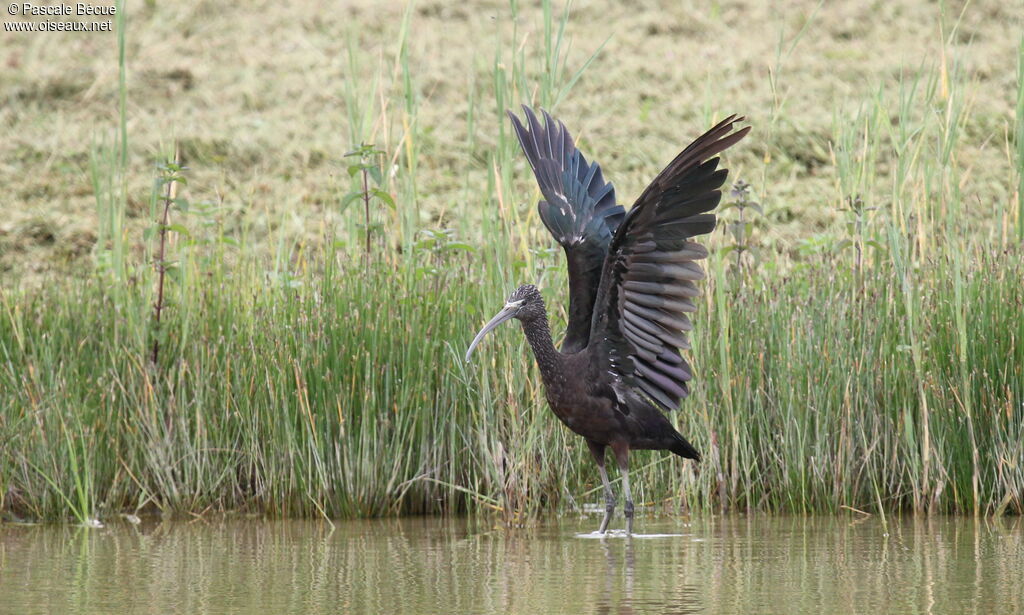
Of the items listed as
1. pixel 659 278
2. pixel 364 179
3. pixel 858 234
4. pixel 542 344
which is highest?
pixel 364 179

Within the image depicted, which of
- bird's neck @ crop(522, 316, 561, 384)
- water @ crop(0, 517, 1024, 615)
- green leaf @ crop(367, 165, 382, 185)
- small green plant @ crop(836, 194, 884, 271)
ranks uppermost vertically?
green leaf @ crop(367, 165, 382, 185)

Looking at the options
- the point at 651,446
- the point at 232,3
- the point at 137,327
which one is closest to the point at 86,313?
the point at 137,327

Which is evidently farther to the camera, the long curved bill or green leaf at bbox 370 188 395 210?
green leaf at bbox 370 188 395 210

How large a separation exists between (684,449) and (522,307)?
0.91 metres

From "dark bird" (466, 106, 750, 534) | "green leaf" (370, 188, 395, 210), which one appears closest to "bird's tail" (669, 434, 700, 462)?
"dark bird" (466, 106, 750, 534)

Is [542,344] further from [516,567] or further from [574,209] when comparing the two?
[516,567]

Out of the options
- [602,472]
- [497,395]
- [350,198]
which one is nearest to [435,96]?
[350,198]

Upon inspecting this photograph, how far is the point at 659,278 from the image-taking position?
5.54 metres

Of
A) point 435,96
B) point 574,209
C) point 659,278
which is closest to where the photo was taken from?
point 659,278

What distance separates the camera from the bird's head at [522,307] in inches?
222

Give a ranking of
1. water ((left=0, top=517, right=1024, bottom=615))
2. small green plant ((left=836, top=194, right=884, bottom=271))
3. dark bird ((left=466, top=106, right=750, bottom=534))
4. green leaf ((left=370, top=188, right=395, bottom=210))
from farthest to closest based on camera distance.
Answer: green leaf ((left=370, top=188, right=395, bottom=210)) → small green plant ((left=836, top=194, right=884, bottom=271)) → dark bird ((left=466, top=106, right=750, bottom=534)) → water ((left=0, top=517, right=1024, bottom=615))

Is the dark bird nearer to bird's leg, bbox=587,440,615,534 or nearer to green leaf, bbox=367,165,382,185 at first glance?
bird's leg, bbox=587,440,615,534

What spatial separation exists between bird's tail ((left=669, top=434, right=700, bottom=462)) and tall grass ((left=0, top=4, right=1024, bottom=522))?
233 millimetres

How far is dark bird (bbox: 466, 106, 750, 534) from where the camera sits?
5.28 metres
